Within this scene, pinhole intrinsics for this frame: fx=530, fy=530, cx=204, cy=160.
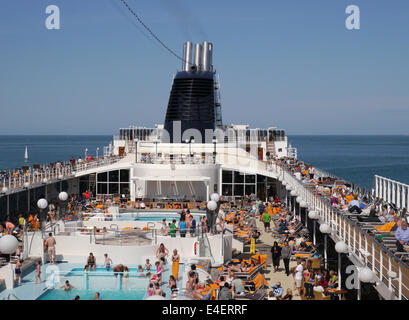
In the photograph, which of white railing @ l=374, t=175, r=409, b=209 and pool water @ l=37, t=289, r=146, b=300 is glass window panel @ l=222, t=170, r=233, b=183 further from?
pool water @ l=37, t=289, r=146, b=300

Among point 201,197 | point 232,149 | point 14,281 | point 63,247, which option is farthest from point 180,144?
point 14,281

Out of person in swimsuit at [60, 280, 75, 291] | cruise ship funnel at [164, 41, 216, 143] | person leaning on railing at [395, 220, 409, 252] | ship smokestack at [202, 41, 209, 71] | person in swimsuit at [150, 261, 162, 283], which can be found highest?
ship smokestack at [202, 41, 209, 71]

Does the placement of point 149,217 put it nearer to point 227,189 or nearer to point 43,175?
point 43,175

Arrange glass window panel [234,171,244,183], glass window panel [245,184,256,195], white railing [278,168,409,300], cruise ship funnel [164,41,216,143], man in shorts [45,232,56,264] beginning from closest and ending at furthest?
white railing [278,168,409,300] < man in shorts [45,232,56,264] < glass window panel [234,171,244,183] < glass window panel [245,184,256,195] < cruise ship funnel [164,41,216,143]

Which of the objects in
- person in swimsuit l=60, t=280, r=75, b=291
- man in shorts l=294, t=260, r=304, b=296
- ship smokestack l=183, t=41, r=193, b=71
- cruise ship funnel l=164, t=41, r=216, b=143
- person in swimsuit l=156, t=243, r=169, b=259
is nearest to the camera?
person in swimsuit l=60, t=280, r=75, b=291

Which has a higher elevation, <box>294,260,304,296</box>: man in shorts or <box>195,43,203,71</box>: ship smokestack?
<box>195,43,203,71</box>: ship smokestack

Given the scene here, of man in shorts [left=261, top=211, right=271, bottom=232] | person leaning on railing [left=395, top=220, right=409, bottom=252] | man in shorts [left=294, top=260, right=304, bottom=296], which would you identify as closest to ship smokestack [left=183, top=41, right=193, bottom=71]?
man in shorts [left=261, top=211, right=271, bottom=232]

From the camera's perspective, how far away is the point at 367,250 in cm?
866

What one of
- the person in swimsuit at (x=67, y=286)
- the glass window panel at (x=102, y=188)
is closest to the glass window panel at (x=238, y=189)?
the glass window panel at (x=102, y=188)

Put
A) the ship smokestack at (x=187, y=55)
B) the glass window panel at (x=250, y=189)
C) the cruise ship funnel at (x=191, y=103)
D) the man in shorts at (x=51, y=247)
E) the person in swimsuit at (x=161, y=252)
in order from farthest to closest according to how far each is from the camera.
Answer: the ship smokestack at (x=187, y=55) < the cruise ship funnel at (x=191, y=103) < the glass window panel at (x=250, y=189) < the man in shorts at (x=51, y=247) < the person in swimsuit at (x=161, y=252)

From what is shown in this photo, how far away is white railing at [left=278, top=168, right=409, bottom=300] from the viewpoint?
6.90 m

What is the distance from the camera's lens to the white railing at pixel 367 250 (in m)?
6.90

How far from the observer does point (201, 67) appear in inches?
1204

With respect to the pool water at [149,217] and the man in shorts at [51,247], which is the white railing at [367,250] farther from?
the man in shorts at [51,247]
